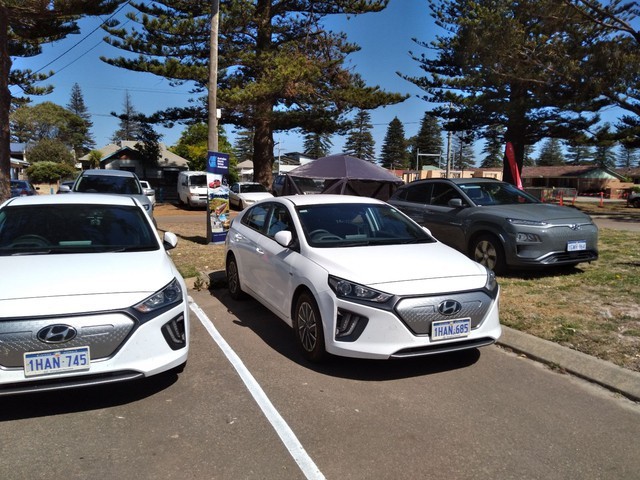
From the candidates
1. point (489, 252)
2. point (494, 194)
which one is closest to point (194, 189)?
point (494, 194)

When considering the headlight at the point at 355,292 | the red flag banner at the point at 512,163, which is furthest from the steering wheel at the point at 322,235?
the red flag banner at the point at 512,163

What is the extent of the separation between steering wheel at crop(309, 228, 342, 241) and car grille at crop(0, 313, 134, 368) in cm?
215

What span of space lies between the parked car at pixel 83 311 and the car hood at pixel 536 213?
514 cm

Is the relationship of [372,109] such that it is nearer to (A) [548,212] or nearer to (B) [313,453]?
(A) [548,212]

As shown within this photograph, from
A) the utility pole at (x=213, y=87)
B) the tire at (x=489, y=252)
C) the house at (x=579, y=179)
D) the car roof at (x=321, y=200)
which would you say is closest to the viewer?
the car roof at (x=321, y=200)

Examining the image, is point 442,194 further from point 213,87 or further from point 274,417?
point 213,87

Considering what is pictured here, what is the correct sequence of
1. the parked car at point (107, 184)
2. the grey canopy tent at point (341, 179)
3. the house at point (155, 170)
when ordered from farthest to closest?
the house at point (155, 170) < the grey canopy tent at point (341, 179) < the parked car at point (107, 184)

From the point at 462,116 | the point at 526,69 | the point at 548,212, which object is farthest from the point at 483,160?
the point at 548,212

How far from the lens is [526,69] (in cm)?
2231

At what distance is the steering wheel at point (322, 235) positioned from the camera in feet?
16.9

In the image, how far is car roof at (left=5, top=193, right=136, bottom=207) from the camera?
16.5 feet

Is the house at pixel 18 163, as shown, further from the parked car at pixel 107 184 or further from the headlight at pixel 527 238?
the headlight at pixel 527 238

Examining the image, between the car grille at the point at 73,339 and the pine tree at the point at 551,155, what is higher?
the pine tree at the point at 551,155

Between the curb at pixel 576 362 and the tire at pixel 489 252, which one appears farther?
the tire at pixel 489 252
